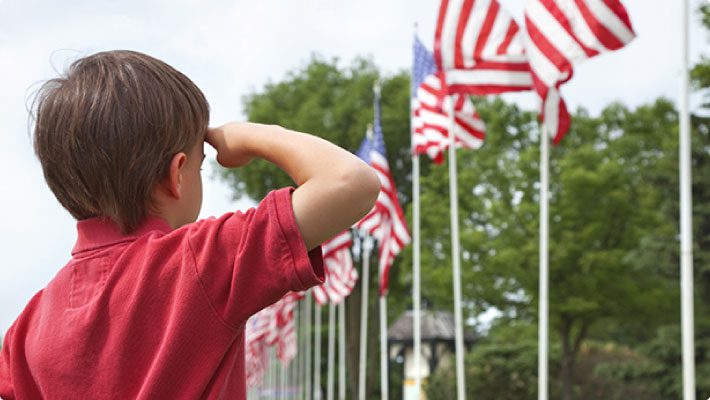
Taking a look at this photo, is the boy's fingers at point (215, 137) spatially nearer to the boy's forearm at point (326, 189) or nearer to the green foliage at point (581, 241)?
the boy's forearm at point (326, 189)

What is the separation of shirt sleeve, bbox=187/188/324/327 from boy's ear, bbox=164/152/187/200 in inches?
4.4

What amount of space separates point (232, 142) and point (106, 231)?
9.4 inches

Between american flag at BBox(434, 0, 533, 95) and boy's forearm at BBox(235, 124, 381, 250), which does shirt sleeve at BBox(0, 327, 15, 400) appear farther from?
american flag at BBox(434, 0, 533, 95)

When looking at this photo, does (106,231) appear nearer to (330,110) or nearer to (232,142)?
(232,142)

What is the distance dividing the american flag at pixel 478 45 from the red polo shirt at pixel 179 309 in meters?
11.3

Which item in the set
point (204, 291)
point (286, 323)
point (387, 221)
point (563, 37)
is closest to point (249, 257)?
point (204, 291)

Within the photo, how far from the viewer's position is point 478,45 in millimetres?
12984

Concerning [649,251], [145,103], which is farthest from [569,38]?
[649,251]

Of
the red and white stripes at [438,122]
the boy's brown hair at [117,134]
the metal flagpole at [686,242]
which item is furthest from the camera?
the red and white stripes at [438,122]

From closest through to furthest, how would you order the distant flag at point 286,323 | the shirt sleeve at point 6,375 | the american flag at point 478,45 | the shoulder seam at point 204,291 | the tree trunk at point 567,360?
the shoulder seam at point 204,291
the shirt sleeve at point 6,375
the american flag at point 478,45
the distant flag at point 286,323
the tree trunk at point 567,360

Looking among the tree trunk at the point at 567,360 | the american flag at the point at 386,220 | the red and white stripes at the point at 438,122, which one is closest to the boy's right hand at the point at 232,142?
the red and white stripes at the point at 438,122

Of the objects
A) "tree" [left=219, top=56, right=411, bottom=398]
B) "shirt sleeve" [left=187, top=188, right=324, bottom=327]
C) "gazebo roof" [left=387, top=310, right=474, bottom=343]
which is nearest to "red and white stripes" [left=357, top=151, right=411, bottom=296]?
"shirt sleeve" [left=187, top=188, right=324, bottom=327]

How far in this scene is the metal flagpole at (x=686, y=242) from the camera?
1028 centimetres

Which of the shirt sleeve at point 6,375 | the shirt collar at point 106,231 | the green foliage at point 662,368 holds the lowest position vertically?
the green foliage at point 662,368
